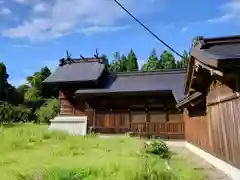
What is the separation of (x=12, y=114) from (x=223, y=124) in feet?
81.2

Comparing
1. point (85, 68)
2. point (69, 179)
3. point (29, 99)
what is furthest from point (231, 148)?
point (29, 99)

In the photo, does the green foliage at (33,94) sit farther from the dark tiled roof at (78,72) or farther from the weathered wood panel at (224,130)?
the weathered wood panel at (224,130)

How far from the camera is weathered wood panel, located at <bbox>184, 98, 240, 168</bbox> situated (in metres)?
5.56

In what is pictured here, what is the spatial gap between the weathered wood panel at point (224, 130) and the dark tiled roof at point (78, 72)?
12959mm

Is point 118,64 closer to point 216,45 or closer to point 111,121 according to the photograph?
point 111,121

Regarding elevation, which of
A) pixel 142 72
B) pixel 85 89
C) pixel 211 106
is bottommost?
pixel 211 106

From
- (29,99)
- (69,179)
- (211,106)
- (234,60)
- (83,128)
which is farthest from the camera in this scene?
(29,99)

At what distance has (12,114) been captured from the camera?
2800 cm

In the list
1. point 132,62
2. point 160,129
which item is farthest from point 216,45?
point 132,62

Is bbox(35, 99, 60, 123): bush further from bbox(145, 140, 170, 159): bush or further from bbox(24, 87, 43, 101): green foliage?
bbox(145, 140, 170, 159): bush

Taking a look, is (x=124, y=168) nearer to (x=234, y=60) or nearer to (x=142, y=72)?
(x=234, y=60)

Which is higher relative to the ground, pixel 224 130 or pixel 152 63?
pixel 152 63

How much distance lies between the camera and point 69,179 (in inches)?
209

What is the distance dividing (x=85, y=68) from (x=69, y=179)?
18020mm
